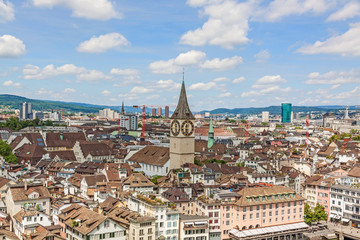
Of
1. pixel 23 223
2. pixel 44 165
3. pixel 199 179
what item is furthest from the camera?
pixel 44 165

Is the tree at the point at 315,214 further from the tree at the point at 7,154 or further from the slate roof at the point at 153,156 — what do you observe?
the tree at the point at 7,154

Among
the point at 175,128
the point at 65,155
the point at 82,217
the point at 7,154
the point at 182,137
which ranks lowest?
the point at 82,217

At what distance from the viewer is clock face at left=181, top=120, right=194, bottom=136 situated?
95250mm

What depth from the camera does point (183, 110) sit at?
96.6 metres

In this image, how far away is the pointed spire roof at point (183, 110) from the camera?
96062 millimetres

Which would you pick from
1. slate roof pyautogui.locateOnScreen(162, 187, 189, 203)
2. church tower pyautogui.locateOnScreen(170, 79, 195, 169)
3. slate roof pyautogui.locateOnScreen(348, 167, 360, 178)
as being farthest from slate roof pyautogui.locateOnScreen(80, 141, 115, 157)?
slate roof pyautogui.locateOnScreen(348, 167, 360, 178)

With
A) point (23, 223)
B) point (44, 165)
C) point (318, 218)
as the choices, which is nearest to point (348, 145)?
point (318, 218)

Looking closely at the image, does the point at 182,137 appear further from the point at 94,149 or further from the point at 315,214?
the point at 315,214

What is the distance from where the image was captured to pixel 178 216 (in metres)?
55.9

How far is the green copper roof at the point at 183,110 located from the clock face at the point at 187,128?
3.92 ft

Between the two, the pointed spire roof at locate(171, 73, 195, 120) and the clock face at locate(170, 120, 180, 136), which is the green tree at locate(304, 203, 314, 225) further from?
the pointed spire roof at locate(171, 73, 195, 120)

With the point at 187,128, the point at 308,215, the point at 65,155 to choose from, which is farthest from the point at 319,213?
the point at 65,155

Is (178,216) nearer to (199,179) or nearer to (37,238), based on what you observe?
(37,238)

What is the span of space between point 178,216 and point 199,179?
25929 mm
